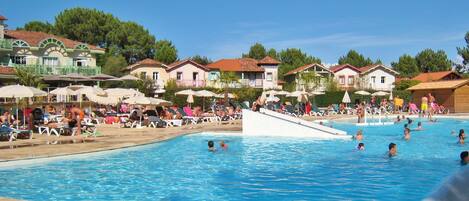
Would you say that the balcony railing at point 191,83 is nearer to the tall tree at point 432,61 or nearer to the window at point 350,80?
the window at point 350,80

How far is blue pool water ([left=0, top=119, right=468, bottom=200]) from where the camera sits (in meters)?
9.05

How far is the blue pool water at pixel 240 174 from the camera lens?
9.05 meters

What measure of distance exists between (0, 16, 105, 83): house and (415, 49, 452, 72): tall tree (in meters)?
63.7

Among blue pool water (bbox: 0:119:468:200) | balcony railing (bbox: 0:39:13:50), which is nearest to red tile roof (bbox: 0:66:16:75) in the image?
balcony railing (bbox: 0:39:13:50)

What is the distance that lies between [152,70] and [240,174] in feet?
137

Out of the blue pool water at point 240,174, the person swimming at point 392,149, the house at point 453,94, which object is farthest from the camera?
the house at point 453,94

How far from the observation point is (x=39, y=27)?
5869cm

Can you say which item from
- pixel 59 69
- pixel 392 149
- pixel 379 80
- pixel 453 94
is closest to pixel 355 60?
pixel 379 80

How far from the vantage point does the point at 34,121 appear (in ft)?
63.2

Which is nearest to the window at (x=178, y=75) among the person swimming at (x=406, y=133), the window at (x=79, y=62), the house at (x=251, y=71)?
the house at (x=251, y=71)

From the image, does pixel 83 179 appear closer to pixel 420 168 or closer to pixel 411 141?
pixel 420 168

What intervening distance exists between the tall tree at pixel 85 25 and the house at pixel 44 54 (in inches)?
637

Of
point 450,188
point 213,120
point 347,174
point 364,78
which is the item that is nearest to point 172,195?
point 347,174

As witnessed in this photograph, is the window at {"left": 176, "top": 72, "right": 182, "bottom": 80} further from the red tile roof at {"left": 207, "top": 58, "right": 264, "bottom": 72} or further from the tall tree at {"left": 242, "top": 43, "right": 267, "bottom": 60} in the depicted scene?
the tall tree at {"left": 242, "top": 43, "right": 267, "bottom": 60}
